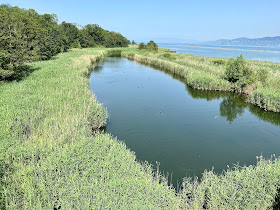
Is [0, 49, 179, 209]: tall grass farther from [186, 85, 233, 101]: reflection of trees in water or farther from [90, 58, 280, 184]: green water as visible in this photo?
[186, 85, 233, 101]: reflection of trees in water

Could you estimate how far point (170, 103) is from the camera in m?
21.9

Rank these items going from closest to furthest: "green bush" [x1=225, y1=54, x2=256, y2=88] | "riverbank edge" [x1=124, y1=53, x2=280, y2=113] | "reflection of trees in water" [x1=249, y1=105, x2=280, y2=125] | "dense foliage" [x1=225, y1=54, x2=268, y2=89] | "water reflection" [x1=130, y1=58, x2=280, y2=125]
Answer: "reflection of trees in water" [x1=249, y1=105, x2=280, y2=125] → "water reflection" [x1=130, y1=58, x2=280, y2=125] → "riverbank edge" [x1=124, y1=53, x2=280, y2=113] → "dense foliage" [x1=225, y1=54, x2=268, y2=89] → "green bush" [x1=225, y1=54, x2=256, y2=88]

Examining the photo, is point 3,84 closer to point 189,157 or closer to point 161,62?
point 189,157

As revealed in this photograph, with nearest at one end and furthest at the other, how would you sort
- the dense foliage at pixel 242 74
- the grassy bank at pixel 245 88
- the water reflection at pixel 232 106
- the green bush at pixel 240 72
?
the water reflection at pixel 232 106, the grassy bank at pixel 245 88, the dense foliage at pixel 242 74, the green bush at pixel 240 72

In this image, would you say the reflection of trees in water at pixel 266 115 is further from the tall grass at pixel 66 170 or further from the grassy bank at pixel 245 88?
the tall grass at pixel 66 170

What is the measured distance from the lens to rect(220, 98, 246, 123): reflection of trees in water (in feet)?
62.8

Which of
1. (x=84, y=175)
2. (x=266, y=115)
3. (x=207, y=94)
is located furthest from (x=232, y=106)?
(x=84, y=175)

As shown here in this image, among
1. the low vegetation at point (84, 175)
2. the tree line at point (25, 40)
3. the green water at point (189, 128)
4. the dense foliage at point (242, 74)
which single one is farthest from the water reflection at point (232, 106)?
the tree line at point (25, 40)

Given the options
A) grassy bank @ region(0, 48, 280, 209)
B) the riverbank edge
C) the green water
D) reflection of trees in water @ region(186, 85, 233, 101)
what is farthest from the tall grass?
the riverbank edge

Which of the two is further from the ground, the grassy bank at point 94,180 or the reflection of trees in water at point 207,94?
the reflection of trees in water at point 207,94

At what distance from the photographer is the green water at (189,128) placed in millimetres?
11648

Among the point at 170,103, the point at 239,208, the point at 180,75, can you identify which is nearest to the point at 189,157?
the point at 239,208

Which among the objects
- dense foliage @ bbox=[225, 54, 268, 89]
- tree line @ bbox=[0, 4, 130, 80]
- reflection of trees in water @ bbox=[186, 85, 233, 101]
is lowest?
reflection of trees in water @ bbox=[186, 85, 233, 101]

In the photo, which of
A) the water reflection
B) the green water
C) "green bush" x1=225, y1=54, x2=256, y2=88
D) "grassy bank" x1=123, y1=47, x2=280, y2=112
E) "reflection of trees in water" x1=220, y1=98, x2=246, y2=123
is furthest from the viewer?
"green bush" x1=225, y1=54, x2=256, y2=88
